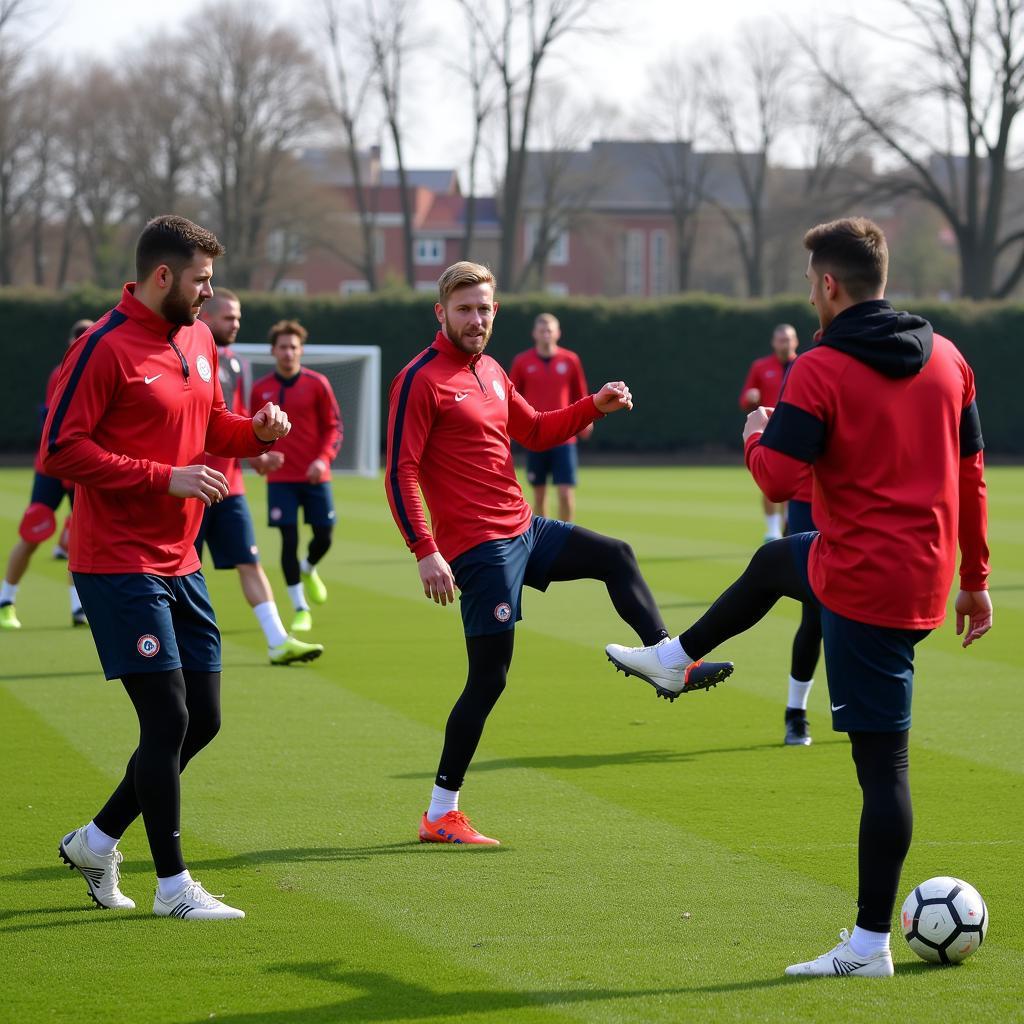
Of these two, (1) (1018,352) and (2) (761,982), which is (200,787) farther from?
(1) (1018,352)

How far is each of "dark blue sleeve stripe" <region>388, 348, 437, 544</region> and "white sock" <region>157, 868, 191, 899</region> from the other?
1.47 m

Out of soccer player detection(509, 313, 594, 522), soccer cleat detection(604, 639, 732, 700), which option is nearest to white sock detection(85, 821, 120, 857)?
soccer cleat detection(604, 639, 732, 700)

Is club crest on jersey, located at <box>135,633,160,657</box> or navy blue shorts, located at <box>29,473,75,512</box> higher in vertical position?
club crest on jersey, located at <box>135,633,160,657</box>

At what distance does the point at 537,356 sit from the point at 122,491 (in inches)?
504

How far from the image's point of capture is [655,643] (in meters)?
5.69

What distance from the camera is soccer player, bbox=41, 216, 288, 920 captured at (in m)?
4.79

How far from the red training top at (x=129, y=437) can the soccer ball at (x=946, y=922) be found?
250 centimetres

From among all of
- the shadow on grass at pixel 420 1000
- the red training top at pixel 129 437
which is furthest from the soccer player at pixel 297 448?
the shadow on grass at pixel 420 1000

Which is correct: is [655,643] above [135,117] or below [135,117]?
below

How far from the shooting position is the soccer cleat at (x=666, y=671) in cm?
530

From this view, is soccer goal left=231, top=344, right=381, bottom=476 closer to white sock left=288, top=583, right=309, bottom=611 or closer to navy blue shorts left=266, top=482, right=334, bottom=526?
navy blue shorts left=266, top=482, right=334, bottom=526

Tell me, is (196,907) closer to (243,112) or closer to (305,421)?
(305,421)

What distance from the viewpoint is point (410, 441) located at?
5.75 meters

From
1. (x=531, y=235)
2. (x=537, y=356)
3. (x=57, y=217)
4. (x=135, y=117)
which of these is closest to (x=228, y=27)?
(x=135, y=117)
